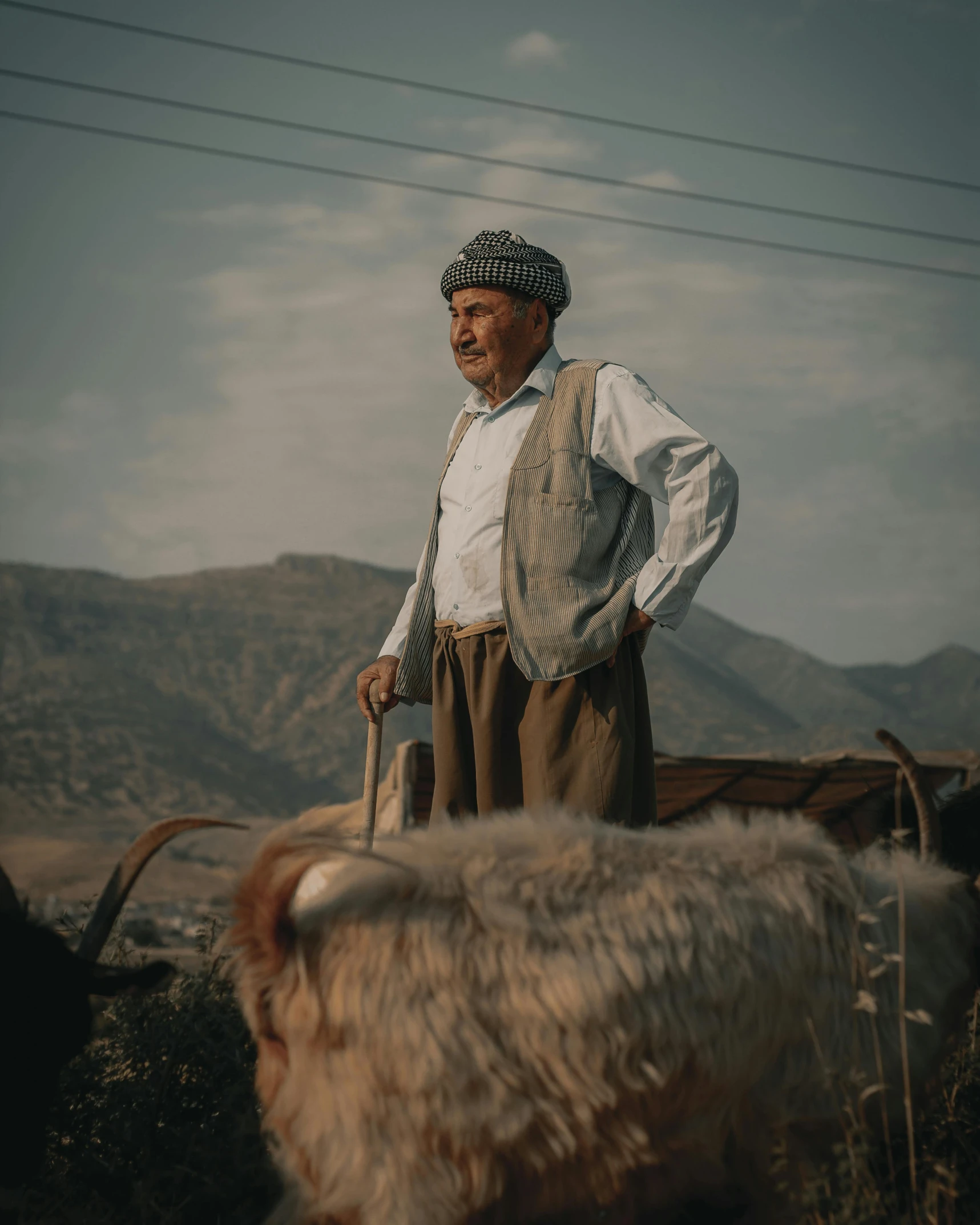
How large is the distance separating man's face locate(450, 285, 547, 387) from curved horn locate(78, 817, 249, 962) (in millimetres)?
1222

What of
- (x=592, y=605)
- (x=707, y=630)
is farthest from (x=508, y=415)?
(x=707, y=630)

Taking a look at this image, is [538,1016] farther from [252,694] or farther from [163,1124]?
[252,694]

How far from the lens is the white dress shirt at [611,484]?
89.0 inches

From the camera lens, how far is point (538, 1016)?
139 cm

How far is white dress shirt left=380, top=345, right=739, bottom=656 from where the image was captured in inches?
89.0

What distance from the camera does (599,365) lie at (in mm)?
2465

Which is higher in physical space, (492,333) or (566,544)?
(492,333)

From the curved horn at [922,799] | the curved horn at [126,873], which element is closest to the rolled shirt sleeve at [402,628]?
the curved horn at [126,873]

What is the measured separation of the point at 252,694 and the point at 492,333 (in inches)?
1242

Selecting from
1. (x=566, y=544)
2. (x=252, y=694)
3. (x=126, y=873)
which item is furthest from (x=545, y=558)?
(x=252, y=694)

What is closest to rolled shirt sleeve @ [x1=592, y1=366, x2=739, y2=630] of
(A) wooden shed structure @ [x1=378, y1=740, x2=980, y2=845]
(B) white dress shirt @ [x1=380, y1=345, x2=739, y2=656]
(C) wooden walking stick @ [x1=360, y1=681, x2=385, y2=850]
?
(B) white dress shirt @ [x1=380, y1=345, x2=739, y2=656]

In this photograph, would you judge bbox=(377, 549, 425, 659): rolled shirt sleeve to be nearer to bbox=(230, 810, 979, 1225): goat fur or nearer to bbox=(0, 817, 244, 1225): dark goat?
bbox=(0, 817, 244, 1225): dark goat

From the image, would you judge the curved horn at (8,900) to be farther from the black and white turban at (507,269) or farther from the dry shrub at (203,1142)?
the black and white turban at (507,269)

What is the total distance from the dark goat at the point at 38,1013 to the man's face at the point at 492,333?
1244 millimetres
